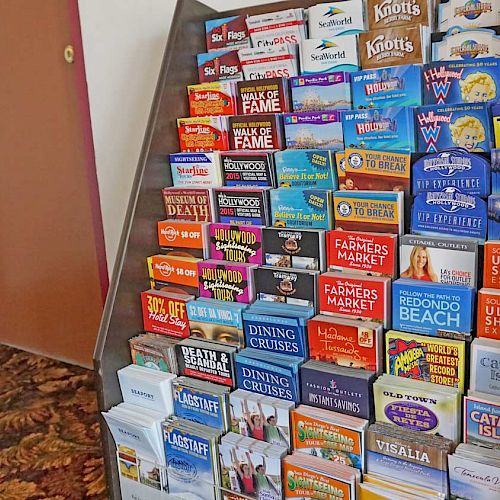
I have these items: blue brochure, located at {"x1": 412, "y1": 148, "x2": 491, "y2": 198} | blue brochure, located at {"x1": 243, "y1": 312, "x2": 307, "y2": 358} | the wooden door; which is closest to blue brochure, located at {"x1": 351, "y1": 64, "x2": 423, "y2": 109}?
blue brochure, located at {"x1": 412, "y1": 148, "x2": 491, "y2": 198}

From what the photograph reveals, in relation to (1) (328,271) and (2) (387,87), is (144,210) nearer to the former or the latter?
(1) (328,271)

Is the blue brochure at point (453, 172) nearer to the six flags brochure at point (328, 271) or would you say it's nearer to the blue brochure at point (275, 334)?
the six flags brochure at point (328, 271)

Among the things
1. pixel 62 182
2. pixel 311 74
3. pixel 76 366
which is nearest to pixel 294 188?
pixel 311 74

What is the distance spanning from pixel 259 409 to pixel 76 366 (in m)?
1.46

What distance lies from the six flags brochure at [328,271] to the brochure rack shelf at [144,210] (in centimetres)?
2

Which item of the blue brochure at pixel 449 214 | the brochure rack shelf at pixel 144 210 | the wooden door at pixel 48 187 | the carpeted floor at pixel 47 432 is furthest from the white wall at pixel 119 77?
the blue brochure at pixel 449 214

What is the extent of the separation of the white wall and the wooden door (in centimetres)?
5

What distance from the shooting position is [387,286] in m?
1.12

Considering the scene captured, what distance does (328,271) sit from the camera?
121cm

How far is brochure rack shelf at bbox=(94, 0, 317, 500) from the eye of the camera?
4.45 feet

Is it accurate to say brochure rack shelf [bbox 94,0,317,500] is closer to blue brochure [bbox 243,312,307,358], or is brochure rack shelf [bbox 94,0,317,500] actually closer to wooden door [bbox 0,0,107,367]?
blue brochure [bbox 243,312,307,358]

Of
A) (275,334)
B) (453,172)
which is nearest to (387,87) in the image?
(453,172)

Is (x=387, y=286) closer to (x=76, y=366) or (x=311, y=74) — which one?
(x=311, y=74)

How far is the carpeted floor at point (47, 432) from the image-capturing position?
5.80ft
